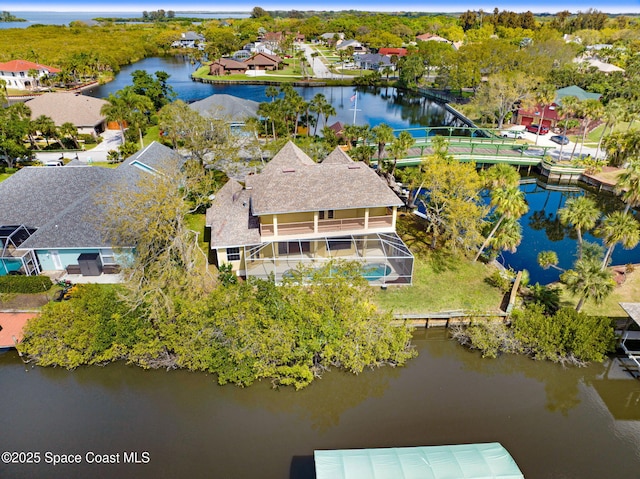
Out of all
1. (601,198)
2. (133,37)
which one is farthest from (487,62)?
(133,37)

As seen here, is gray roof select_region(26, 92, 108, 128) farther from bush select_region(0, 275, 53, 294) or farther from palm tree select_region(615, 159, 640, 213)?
palm tree select_region(615, 159, 640, 213)

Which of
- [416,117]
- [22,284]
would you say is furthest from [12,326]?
[416,117]

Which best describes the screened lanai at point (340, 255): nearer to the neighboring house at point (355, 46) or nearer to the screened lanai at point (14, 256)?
the screened lanai at point (14, 256)

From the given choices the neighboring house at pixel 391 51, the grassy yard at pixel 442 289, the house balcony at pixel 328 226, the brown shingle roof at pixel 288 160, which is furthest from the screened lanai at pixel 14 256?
the neighboring house at pixel 391 51

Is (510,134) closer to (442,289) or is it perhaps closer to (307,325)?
(442,289)

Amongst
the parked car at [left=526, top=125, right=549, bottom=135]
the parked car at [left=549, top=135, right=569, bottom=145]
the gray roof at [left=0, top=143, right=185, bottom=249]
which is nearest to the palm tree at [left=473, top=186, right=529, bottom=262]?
the gray roof at [left=0, top=143, right=185, bottom=249]

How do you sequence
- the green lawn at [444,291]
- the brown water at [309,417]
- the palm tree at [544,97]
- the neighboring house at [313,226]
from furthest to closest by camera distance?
the palm tree at [544,97]
the neighboring house at [313,226]
the green lawn at [444,291]
the brown water at [309,417]
